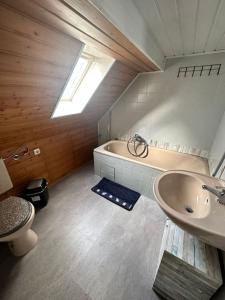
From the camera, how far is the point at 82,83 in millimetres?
2062

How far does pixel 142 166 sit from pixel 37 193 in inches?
60.1

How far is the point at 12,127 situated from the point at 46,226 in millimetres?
1262

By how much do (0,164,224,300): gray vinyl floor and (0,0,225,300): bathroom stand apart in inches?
0.4

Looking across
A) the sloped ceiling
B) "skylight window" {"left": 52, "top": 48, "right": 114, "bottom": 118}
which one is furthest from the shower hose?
the sloped ceiling

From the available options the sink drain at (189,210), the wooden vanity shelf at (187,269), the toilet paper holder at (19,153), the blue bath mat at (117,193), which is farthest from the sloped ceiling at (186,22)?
the blue bath mat at (117,193)

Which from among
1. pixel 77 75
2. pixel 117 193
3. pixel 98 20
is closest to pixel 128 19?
pixel 98 20

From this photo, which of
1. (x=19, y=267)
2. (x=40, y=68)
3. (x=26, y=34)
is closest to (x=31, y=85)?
(x=40, y=68)

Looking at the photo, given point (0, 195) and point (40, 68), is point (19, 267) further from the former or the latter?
point (40, 68)

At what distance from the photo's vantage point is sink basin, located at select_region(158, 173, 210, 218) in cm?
108

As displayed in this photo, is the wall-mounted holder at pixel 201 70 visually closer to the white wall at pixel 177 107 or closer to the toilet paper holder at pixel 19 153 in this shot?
the white wall at pixel 177 107

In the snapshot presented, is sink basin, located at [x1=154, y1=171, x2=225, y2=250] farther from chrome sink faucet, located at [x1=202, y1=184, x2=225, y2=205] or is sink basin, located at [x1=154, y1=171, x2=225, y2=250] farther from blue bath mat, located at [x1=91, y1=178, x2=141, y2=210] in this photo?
blue bath mat, located at [x1=91, y1=178, x2=141, y2=210]

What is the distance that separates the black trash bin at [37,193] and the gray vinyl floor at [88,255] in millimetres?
128

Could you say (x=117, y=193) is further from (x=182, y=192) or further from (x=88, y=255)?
(x=182, y=192)

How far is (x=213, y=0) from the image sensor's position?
85cm
